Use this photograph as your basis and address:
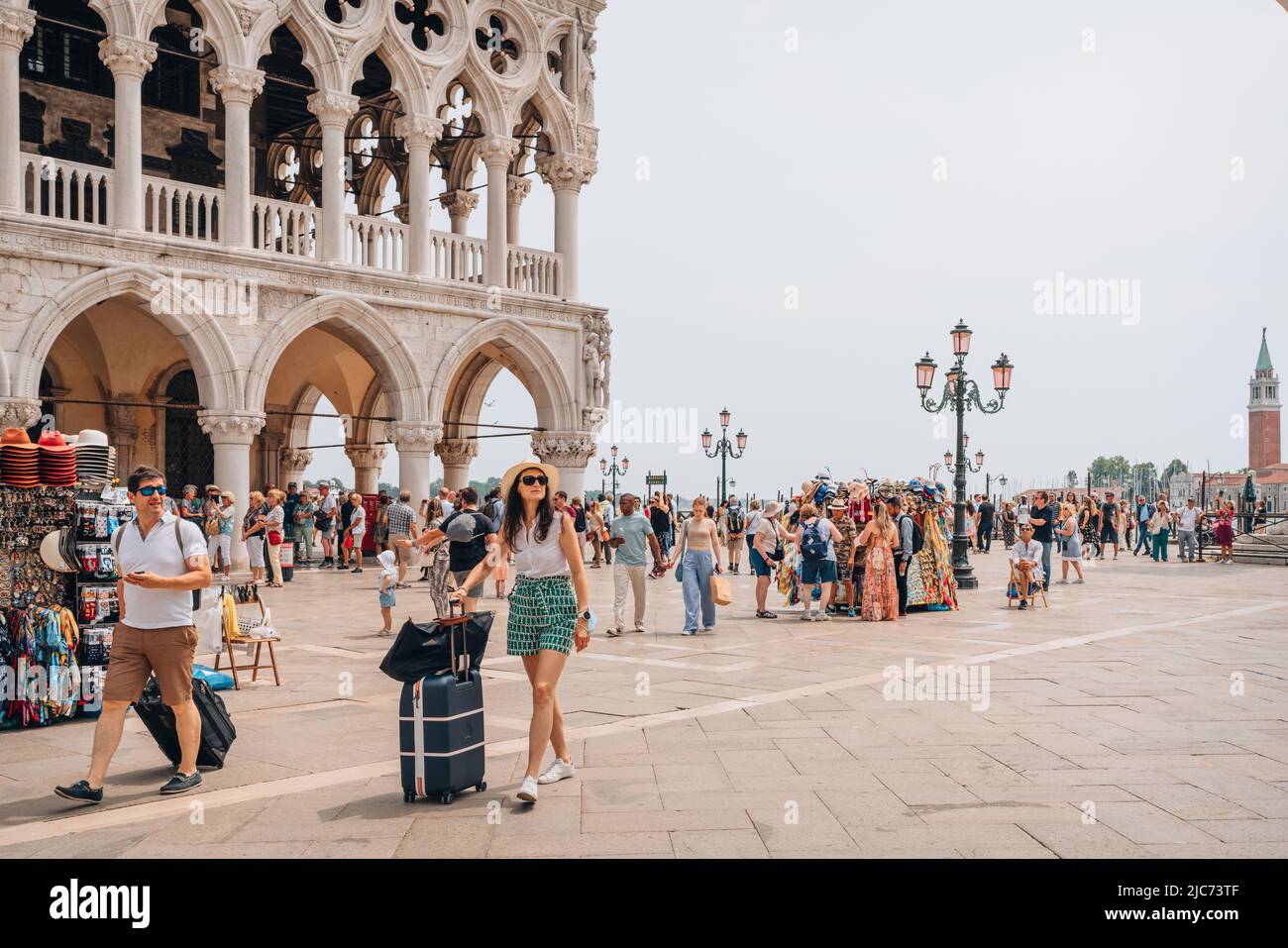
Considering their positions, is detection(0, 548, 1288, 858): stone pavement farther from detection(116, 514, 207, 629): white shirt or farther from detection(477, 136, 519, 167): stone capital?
detection(477, 136, 519, 167): stone capital

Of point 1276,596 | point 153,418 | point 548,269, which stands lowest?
point 1276,596

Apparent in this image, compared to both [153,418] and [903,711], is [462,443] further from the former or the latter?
[903,711]

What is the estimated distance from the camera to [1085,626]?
13.5 metres

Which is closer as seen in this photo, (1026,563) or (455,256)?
(1026,563)

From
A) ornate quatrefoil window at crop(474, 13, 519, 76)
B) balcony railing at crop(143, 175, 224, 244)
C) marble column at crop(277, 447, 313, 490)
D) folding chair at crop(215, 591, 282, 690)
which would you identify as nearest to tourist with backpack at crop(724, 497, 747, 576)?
marble column at crop(277, 447, 313, 490)

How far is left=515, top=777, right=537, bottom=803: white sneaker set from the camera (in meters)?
5.57

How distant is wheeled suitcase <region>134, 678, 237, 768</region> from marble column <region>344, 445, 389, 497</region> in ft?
73.3

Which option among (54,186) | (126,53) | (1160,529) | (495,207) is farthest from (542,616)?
(1160,529)

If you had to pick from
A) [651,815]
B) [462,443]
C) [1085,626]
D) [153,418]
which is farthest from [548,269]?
[651,815]

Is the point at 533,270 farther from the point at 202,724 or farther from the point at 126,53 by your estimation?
the point at 202,724

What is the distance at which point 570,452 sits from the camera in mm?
24578

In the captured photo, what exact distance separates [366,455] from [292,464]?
1770 mm
